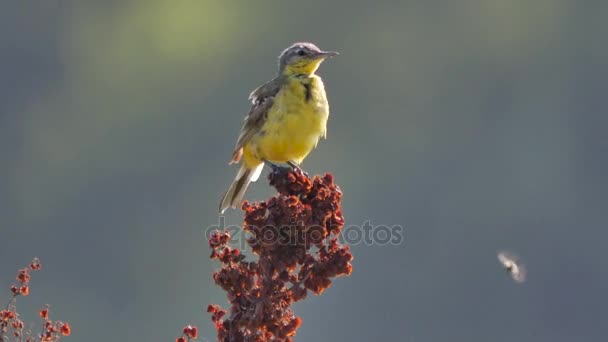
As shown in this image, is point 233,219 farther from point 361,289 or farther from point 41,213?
point 41,213

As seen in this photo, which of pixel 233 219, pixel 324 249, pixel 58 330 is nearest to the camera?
pixel 58 330

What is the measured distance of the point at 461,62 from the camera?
6241 cm

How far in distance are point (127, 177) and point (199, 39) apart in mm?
19854

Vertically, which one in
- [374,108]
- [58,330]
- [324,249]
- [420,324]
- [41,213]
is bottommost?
[58,330]

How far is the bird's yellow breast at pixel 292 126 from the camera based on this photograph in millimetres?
10164

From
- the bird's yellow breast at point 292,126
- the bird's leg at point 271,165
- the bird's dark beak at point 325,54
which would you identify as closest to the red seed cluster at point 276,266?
the bird's leg at point 271,165

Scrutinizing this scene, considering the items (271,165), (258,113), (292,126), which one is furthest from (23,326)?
(258,113)

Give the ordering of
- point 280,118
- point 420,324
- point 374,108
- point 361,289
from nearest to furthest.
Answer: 1. point 280,118
2. point 420,324
3. point 361,289
4. point 374,108

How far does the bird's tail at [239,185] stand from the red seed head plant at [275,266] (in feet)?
6.95

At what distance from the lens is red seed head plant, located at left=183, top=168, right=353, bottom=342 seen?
795cm

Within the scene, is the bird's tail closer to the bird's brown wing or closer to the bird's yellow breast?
the bird's brown wing

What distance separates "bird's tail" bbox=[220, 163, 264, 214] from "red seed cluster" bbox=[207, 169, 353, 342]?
6.92 ft

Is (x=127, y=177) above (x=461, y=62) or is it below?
below

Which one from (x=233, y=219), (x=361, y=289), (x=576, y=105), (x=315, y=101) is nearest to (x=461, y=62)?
(x=576, y=105)
